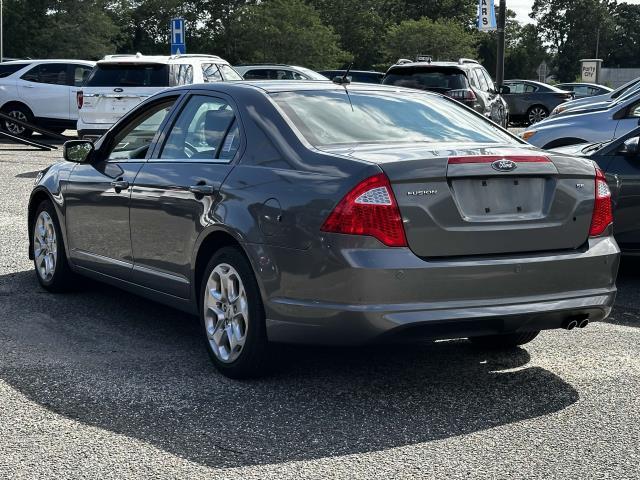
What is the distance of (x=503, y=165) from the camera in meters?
5.20

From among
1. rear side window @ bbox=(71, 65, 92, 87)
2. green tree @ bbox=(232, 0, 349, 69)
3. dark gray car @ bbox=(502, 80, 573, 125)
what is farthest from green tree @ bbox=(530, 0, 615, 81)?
rear side window @ bbox=(71, 65, 92, 87)

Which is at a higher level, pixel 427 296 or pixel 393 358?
pixel 427 296

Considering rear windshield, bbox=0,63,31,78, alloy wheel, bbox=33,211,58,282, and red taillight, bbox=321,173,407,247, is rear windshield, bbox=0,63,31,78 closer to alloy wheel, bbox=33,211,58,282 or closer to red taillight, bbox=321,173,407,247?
alloy wheel, bbox=33,211,58,282

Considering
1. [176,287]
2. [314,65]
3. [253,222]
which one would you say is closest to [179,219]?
[176,287]

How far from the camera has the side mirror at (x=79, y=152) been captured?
739cm

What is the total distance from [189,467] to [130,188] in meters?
2.66

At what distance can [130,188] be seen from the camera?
A: 6.67 metres

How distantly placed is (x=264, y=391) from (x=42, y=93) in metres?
20.9

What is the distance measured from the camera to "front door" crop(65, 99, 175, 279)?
6773 millimetres

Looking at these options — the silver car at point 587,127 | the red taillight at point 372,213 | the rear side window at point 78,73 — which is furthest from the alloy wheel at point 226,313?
the rear side window at point 78,73

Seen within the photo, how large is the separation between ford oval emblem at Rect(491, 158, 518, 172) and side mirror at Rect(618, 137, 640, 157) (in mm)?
3931

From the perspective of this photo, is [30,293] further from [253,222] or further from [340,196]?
[340,196]

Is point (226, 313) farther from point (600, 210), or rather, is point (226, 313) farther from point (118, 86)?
point (118, 86)

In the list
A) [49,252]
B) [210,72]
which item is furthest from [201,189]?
[210,72]
